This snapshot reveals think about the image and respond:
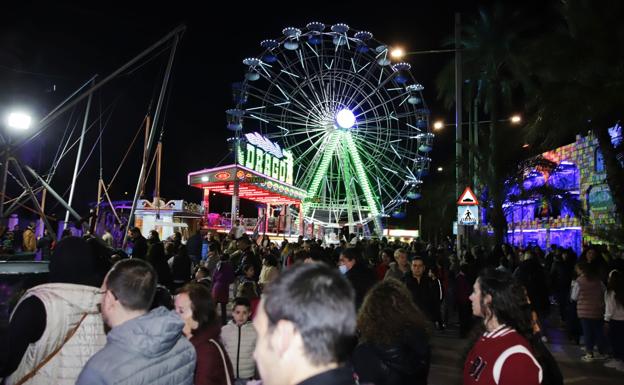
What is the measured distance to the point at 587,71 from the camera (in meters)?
10.4

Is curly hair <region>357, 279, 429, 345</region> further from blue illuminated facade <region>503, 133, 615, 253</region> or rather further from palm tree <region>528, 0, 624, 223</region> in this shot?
blue illuminated facade <region>503, 133, 615, 253</region>

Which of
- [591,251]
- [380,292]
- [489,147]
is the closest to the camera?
[380,292]

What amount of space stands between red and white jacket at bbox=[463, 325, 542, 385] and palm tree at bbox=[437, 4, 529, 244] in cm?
1550

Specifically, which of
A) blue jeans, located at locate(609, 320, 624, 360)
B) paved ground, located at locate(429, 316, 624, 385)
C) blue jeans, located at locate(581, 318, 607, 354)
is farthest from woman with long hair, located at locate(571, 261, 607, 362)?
blue jeans, located at locate(609, 320, 624, 360)

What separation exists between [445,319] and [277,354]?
38.1ft

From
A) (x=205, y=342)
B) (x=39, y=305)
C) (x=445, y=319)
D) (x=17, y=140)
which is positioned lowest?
(x=445, y=319)

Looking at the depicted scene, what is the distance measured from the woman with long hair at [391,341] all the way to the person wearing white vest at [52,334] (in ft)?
5.65

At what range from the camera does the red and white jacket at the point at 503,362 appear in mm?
2715

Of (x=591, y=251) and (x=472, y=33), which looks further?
(x=472, y=33)

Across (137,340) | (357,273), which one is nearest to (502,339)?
(137,340)

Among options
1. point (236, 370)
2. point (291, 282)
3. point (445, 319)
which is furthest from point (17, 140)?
point (445, 319)

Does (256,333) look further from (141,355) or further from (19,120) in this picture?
(19,120)

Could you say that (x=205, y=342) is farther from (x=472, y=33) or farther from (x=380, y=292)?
(x=472, y=33)

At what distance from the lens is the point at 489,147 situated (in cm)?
1873
